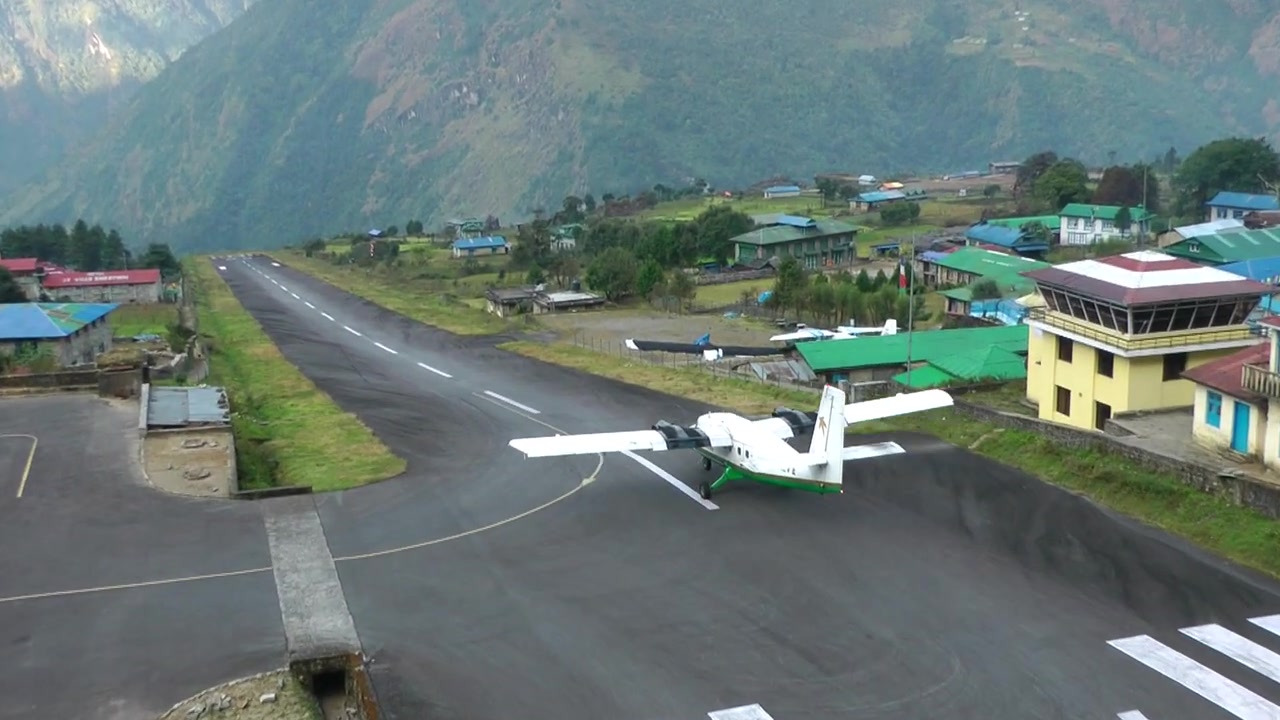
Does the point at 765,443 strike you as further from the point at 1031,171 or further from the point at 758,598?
the point at 1031,171

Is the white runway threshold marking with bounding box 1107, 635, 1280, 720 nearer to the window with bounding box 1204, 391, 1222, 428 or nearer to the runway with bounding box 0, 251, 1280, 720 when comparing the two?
the runway with bounding box 0, 251, 1280, 720

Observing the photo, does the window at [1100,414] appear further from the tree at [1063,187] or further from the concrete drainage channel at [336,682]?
the tree at [1063,187]

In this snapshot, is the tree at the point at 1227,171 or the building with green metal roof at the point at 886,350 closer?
the building with green metal roof at the point at 886,350

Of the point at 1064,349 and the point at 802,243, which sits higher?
the point at 1064,349

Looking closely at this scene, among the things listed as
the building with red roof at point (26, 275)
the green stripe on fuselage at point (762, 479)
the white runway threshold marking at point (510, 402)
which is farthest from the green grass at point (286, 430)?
the building with red roof at point (26, 275)

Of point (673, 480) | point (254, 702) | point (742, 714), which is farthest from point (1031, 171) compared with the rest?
point (254, 702)

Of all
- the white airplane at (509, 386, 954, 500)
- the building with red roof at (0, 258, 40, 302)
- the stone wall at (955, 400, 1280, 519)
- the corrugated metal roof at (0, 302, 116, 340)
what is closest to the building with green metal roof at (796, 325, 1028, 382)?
the stone wall at (955, 400, 1280, 519)
